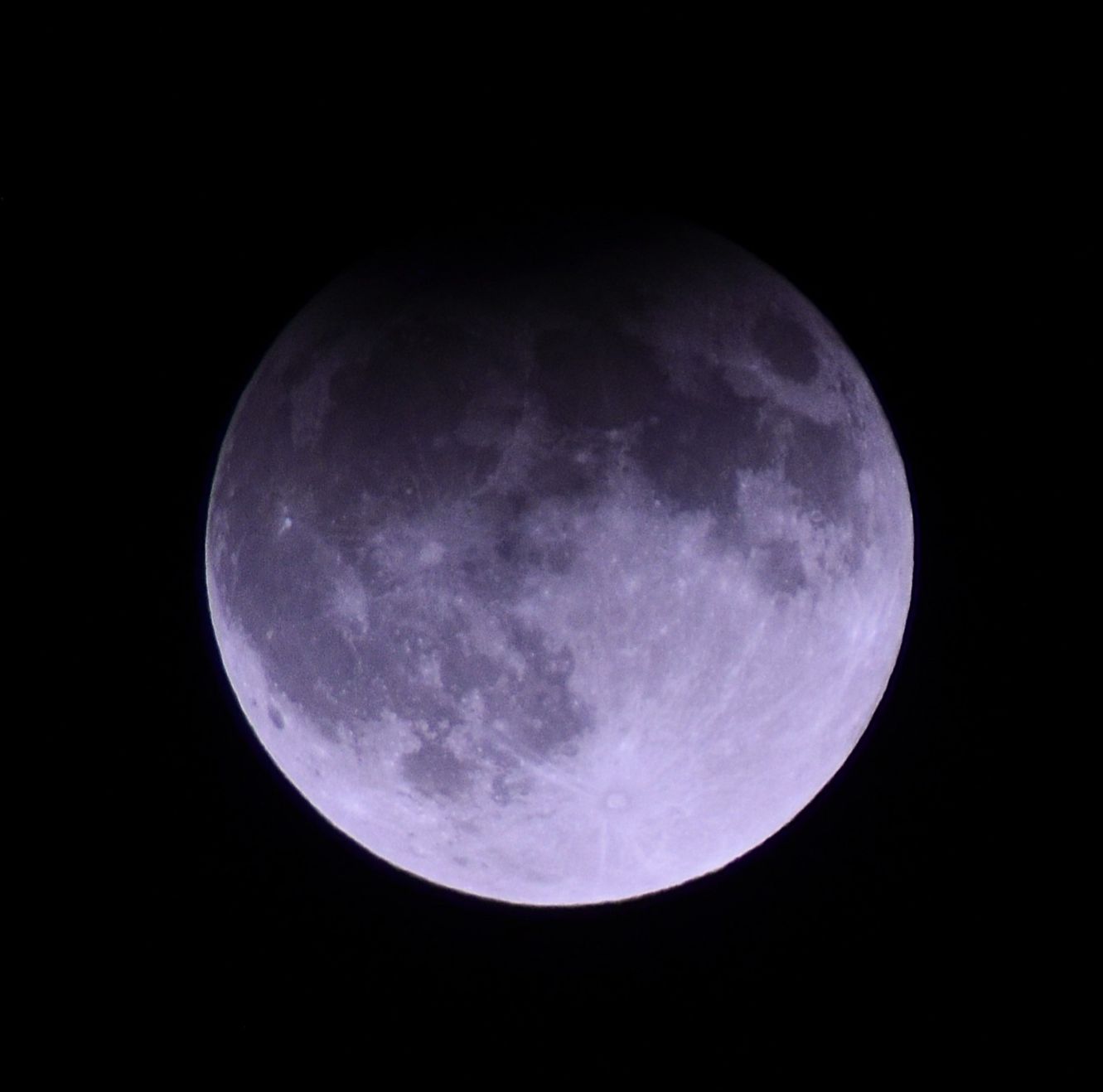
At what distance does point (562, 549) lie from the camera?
11.3 feet

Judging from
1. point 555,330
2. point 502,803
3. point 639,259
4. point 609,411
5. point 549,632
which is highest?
point 639,259

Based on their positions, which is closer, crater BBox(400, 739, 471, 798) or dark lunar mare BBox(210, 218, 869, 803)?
dark lunar mare BBox(210, 218, 869, 803)

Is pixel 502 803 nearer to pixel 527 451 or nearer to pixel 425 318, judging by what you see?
pixel 527 451

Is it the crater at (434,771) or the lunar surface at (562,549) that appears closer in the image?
the lunar surface at (562,549)

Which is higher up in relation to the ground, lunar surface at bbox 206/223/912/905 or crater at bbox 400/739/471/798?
lunar surface at bbox 206/223/912/905

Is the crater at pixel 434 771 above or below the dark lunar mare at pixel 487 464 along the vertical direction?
below

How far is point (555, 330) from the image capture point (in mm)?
3594

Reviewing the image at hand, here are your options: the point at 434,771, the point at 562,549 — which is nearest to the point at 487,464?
the point at 562,549

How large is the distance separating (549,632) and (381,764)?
0.89 meters

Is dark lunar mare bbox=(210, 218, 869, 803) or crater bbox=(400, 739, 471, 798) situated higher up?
dark lunar mare bbox=(210, 218, 869, 803)

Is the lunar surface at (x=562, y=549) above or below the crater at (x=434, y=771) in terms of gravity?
above

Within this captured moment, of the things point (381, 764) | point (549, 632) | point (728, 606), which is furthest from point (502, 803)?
point (728, 606)

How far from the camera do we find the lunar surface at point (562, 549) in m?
3.48

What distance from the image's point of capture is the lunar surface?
11.4 feet
